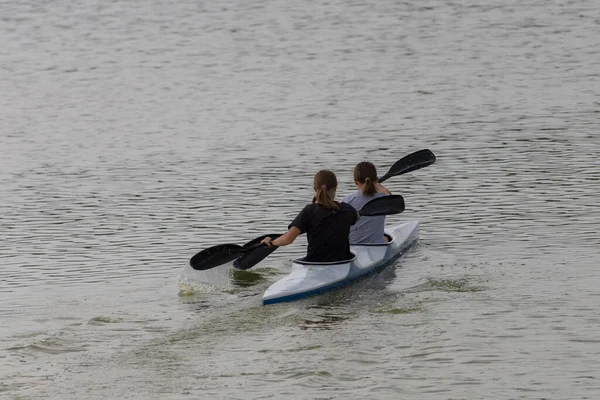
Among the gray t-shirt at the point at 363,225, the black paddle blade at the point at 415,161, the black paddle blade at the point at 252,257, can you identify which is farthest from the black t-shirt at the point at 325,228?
the black paddle blade at the point at 415,161

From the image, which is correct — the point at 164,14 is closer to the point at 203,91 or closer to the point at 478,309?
the point at 203,91

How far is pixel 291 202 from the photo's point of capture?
1759 centimetres

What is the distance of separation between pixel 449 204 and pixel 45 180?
22.6 feet

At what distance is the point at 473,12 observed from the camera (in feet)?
133

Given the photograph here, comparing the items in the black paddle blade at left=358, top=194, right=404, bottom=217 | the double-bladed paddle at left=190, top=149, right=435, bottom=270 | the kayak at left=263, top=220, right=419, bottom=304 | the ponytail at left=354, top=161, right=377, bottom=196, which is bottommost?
the kayak at left=263, top=220, right=419, bottom=304

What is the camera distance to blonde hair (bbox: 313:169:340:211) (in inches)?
499

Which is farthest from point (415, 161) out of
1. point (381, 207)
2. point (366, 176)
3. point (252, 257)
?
point (252, 257)

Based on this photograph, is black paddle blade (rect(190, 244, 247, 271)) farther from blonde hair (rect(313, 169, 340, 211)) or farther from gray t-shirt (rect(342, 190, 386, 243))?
gray t-shirt (rect(342, 190, 386, 243))

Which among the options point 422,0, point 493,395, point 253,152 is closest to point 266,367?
point 493,395

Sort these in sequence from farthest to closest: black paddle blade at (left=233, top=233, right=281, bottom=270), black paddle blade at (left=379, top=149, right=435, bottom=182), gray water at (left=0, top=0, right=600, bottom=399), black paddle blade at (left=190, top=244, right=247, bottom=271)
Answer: black paddle blade at (left=379, top=149, right=435, bottom=182)
black paddle blade at (left=233, top=233, right=281, bottom=270)
black paddle blade at (left=190, top=244, right=247, bottom=271)
gray water at (left=0, top=0, right=600, bottom=399)

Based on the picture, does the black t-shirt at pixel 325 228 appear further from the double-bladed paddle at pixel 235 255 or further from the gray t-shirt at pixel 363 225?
the gray t-shirt at pixel 363 225

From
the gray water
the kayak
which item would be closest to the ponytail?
the kayak

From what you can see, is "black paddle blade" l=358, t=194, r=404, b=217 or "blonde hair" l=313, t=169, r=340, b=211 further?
"black paddle blade" l=358, t=194, r=404, b=217

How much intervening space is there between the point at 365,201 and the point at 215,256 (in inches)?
77.4
